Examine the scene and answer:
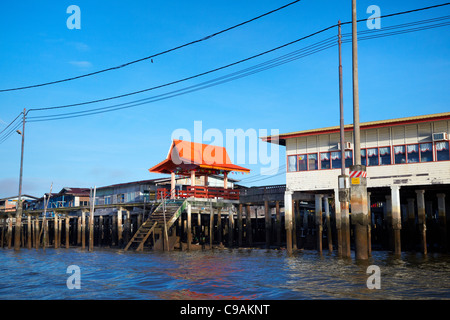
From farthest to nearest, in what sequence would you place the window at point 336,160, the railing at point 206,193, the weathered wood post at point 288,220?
the railing at point 206,193 → the weathered wood post at point 288,220 → the window at point 336,160

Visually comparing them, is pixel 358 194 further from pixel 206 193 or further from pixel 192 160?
pixel 192 160

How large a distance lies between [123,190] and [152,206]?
1709 cm

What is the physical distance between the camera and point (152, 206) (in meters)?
39.6

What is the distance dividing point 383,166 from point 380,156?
2.06 feet

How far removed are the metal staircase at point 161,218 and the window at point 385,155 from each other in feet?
50.8

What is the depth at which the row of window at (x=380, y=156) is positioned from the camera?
87.6 feet

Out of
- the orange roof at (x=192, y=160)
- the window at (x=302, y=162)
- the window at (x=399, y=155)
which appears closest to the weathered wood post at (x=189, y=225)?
the orange roof at (x=192, y=160)

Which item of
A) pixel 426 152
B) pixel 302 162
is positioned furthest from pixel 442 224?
pixel 302 162

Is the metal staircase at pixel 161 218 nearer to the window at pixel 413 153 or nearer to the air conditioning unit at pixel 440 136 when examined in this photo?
the window at pixel 413 153

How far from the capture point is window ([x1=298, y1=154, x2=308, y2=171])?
30688mm

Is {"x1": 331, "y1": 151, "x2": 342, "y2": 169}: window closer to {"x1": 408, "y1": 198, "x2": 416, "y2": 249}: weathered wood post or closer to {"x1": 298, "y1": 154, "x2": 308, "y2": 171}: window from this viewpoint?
{"x1": 298, "y1": 154, "x2": 308, "y2": 171}: window

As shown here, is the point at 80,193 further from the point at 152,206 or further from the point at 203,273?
the point at 203,273

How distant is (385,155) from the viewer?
2823 centimetres

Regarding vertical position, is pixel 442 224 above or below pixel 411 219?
below
